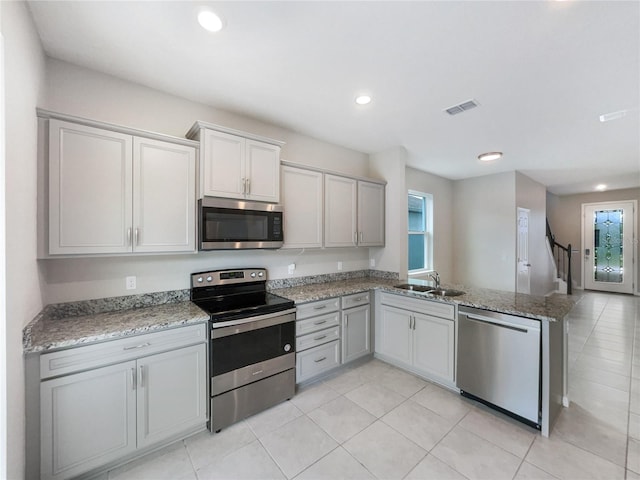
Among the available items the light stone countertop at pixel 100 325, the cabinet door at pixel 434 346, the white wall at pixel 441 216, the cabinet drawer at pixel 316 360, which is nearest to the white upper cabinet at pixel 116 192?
the light stone countertop at pixel 100 325

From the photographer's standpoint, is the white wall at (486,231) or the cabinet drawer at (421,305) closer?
the cabinet drawer at (421,305)

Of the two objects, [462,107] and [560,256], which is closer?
[462,107]

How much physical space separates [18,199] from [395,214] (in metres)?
3.46

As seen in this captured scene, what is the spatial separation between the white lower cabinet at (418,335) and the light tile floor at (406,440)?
0.20 metres

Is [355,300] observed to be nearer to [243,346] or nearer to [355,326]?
[355,326]

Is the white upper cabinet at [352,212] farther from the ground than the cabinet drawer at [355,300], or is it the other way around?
the white upper cabinet at [352,212]

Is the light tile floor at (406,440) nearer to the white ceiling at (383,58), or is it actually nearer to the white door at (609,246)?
the white ceiling at (383,58)

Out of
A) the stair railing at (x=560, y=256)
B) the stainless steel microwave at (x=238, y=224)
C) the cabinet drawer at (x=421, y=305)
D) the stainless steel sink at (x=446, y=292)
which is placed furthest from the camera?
the stair railing at (x=560, y=256)

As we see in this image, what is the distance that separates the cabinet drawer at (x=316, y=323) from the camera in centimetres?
263

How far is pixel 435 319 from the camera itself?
2.71 metres

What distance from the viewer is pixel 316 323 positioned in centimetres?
276

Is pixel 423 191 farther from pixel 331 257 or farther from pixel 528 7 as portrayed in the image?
pixel 528 7

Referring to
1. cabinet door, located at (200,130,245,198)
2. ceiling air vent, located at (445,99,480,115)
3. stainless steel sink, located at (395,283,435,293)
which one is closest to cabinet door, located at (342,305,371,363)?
stainless steel sink, located at (395,283,435,293)

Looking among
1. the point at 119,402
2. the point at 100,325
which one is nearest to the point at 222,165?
the point at 100,325
